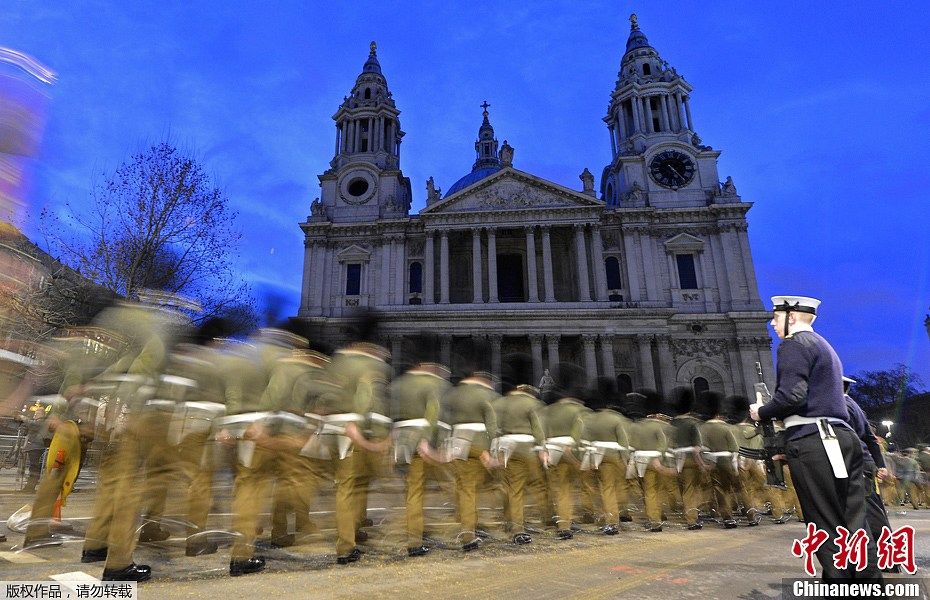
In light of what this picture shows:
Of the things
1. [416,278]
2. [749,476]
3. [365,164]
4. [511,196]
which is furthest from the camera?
[365,164]

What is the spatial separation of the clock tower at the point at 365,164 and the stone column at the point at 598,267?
46.4 ft

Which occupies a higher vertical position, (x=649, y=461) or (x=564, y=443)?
(x=564, y=443)

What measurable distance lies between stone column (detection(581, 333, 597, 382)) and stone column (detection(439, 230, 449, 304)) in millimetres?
9275

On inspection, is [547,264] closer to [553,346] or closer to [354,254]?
[553,346]

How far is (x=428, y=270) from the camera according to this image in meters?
33.3

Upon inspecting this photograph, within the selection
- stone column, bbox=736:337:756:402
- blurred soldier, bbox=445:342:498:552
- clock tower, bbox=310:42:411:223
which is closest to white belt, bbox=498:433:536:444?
blurred soldier, bbox=445:342:498:552

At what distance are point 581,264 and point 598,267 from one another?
131cm

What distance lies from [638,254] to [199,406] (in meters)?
32.6

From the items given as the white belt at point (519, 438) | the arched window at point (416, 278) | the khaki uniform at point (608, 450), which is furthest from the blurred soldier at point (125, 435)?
the arched window at point (416, 278)

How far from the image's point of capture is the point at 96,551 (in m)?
4.39

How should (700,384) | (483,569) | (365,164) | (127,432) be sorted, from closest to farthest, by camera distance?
(127,432) → (483,569) → (700,384) → (365,164)

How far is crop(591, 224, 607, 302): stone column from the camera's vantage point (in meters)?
32.1

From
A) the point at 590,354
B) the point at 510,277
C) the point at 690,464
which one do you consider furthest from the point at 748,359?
the point at 690,464

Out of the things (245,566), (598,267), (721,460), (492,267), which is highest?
(492,267)
